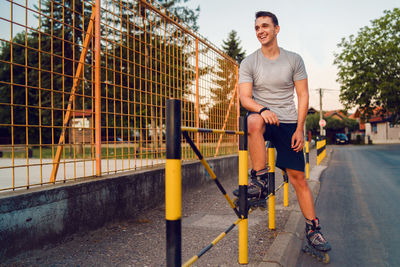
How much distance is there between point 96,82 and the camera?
362cm

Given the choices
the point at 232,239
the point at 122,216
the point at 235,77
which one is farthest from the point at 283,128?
the point at 235,77

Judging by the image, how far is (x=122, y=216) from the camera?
3.69 m

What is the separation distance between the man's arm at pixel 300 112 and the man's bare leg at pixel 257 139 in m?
0.33

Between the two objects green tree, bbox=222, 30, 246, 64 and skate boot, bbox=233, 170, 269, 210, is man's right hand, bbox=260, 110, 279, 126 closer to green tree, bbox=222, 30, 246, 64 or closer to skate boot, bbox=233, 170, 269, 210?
skate boot, bbox=233, 170, 269, 210

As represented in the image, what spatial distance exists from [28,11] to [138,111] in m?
1.82

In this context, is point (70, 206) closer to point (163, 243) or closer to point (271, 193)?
point (163, 243)

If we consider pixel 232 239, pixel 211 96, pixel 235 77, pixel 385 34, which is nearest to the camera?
pixel 232 239

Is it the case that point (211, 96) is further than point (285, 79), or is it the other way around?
point (211, 96)

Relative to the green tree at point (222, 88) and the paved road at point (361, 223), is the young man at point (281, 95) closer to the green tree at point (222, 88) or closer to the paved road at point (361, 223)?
the paved road at point (361, 223)

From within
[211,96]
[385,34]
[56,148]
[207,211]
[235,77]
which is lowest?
[207,211]

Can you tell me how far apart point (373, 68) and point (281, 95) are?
30971mm

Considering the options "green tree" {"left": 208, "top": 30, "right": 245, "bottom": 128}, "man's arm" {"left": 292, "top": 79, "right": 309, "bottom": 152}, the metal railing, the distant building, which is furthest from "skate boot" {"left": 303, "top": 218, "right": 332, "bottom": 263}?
the distant building

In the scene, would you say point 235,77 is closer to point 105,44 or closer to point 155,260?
point 105,44

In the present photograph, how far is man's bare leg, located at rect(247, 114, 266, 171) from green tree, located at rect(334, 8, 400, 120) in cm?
2964
